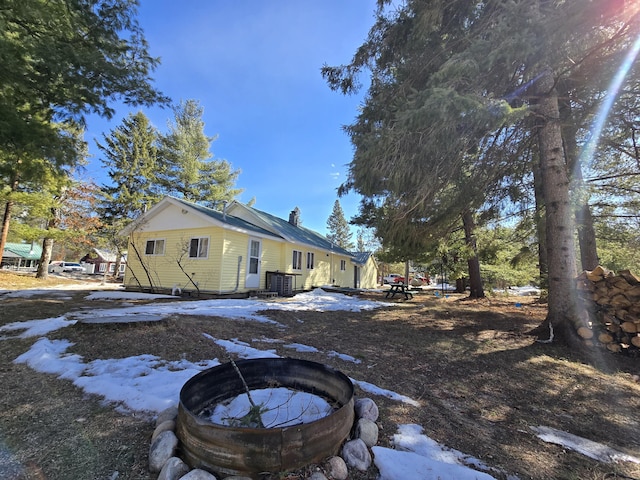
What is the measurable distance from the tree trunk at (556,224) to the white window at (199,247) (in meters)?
10.8

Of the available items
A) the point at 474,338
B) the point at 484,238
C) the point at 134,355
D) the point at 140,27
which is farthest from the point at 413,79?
the point at 484,238

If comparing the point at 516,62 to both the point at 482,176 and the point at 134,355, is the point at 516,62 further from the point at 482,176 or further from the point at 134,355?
the point at 134,355

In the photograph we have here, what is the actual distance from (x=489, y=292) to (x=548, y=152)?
11.4m

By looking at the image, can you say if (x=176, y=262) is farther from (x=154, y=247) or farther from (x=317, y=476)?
(x=317, y=476)

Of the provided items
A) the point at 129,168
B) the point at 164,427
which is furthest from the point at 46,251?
the point at 164,427

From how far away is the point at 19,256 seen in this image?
1409 inches

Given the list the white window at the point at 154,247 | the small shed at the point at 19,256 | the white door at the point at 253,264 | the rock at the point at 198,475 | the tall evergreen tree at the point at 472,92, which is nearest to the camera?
the rock at the point at 198,475

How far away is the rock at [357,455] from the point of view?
1845 mm

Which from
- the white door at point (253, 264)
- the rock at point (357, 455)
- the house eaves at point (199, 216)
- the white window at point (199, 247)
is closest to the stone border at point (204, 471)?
the rock at point (357, 455)

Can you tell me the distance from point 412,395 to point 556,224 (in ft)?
15.2

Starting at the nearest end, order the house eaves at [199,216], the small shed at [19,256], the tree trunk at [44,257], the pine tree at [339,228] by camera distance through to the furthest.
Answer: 1. the house eaves at [199,216]
2. the tree trunk at [44,257]
3. the small shed at [19,256]
4. the pine tree at [339,228]

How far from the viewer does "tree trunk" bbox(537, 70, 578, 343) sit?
5.27m

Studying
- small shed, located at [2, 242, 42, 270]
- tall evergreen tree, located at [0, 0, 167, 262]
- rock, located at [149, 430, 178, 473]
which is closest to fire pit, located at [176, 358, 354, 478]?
rock, located at [149, 430, 178, 473]

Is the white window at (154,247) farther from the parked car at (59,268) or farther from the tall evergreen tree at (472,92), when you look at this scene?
the parked car at (59,268)
